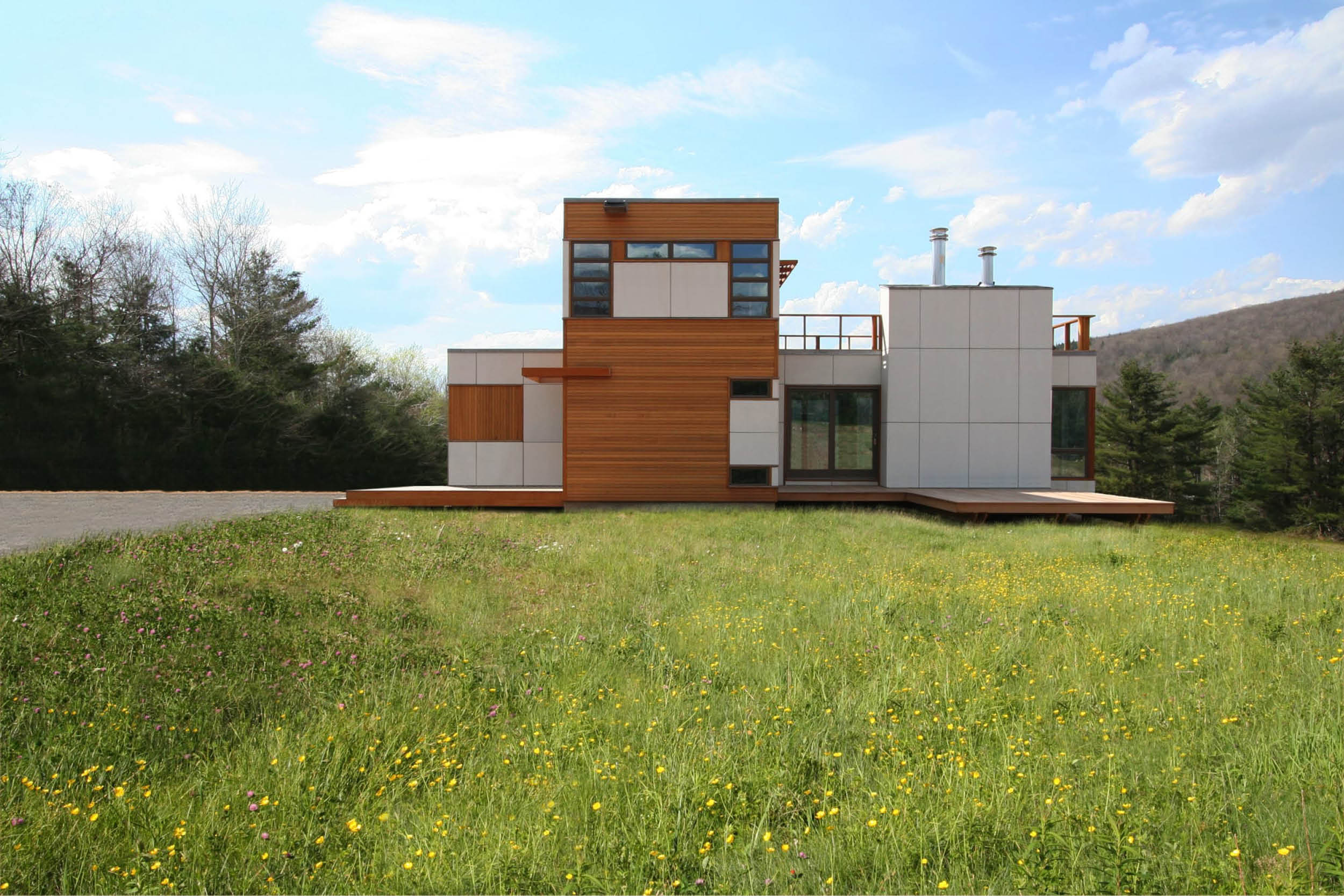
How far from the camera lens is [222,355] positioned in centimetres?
Result: 2780

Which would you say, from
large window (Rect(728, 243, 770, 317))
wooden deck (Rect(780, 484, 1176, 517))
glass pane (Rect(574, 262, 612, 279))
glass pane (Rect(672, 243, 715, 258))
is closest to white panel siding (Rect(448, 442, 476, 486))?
glass pane (Rect(574, 262, 612, 279))

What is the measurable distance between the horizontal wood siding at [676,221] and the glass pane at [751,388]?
289cm

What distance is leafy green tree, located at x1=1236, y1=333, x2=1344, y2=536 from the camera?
32094mm

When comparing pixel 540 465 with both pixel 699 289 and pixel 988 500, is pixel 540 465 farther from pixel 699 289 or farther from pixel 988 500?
pixel 988 500

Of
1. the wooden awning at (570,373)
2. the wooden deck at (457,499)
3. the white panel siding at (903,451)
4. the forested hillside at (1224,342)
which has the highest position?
the forested hillside at (1224,342)

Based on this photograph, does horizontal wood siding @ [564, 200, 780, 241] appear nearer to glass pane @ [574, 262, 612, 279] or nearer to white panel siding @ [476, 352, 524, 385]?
glass pane @ [574, 262, 612, 279]

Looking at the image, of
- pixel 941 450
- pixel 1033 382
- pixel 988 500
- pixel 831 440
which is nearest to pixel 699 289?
pixel 831 440

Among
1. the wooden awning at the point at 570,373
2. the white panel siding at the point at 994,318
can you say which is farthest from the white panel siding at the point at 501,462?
the white panel siding at the point at 994,318

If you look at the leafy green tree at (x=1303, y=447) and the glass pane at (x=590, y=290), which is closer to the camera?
the glass pane at (x=590, y=290)

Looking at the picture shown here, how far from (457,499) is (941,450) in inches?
406

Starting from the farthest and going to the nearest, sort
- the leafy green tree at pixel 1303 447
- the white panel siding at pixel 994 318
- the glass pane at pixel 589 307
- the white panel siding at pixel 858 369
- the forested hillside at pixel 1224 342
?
the forested hillside at pixel 1224 342 < the leafy green tree at pixel 1303 447 < the white panel siding at pixel 858 369 < the white panel siding at pixel 994 318 < the glass pane at pixel 589 307

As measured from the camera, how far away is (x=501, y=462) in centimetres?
1731

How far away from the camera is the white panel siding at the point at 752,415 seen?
15.4 m

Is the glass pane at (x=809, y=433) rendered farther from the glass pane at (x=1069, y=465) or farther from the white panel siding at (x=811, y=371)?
the glass pane at (x=1069, y=465)
